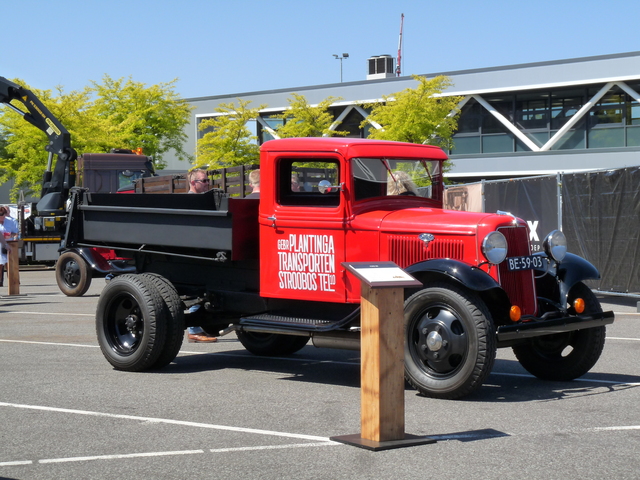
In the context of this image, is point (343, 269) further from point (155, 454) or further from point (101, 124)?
point (101, 124)

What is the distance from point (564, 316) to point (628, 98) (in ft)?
103

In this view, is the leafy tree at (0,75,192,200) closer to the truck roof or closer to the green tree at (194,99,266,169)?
the green tree at (194,99,266,169)

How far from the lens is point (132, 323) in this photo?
25.8 ft

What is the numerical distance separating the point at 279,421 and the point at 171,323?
2279 millimetres

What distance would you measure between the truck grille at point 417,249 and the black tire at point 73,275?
35.0 feet

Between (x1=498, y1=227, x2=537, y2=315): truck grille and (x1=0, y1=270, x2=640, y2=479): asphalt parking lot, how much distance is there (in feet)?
2.33

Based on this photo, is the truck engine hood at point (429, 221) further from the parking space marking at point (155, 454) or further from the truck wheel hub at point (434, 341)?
the parking space marking at point (155, 454)

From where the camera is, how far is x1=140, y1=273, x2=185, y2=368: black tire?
7.62 metres

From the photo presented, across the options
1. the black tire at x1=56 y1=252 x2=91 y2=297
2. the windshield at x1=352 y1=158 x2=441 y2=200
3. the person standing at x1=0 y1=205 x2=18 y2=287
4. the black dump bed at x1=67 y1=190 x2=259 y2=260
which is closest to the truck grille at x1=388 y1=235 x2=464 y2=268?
the windshield at x1=352 y1=158 x2=441 y2=200

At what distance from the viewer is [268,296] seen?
751cm

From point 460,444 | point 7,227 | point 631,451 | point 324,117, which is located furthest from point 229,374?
point 324,117

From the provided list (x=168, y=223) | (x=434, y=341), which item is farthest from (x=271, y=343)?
(x=434, y=341)

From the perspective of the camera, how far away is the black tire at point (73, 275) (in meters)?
16.3

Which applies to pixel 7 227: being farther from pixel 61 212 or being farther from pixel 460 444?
pixel 460 444
